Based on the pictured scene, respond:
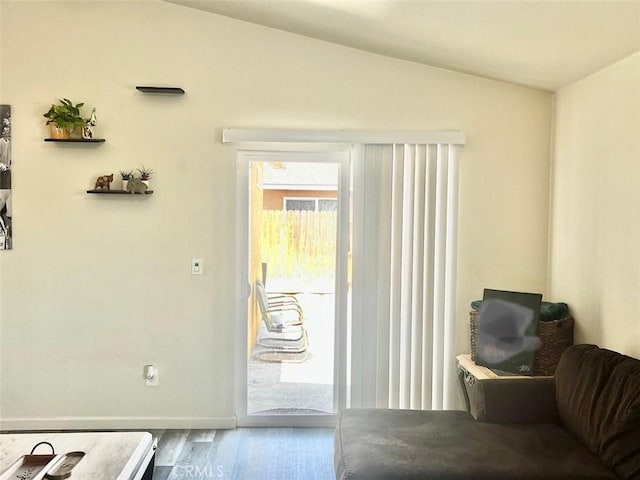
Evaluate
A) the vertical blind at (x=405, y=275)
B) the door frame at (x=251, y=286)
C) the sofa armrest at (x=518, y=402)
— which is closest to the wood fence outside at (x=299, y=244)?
the door frame at (x=251, y=286)

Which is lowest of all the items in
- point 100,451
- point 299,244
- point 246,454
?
point 246,454

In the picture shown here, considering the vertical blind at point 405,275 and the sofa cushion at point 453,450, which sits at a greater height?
Result: the vertical blind at point 405,275

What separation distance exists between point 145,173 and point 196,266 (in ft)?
2.27

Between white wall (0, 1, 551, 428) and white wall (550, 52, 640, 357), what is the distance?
0.75 feet

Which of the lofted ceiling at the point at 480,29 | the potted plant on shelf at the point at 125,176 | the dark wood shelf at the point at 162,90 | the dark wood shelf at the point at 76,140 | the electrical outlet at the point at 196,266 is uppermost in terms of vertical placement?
the lofted ceiling at the point at 480,29

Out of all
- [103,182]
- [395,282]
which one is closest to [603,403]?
[395,282]

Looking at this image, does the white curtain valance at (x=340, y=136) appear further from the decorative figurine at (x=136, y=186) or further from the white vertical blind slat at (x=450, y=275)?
the decorative figurine at (x=136, y=186)

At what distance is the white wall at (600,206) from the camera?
238 cm

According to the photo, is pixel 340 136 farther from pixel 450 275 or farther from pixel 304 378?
pixel 304 378

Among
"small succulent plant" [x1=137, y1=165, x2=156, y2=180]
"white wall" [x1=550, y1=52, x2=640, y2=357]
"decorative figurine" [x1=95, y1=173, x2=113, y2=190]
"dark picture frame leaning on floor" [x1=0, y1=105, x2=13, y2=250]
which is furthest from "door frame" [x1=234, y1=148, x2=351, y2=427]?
"dark picture frame leaning on floor" [x1=0, y1=105, x2=13, y2=250]

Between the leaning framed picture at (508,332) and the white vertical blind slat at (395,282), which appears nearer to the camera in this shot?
the leaning framed picture at (508,332)

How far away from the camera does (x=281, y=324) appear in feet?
11.2

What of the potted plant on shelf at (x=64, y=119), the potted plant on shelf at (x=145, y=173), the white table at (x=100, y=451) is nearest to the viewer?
the white table at (x=100, y=451)

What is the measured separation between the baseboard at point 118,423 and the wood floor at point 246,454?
1.9 inches
